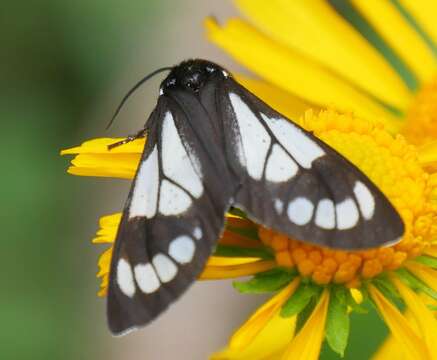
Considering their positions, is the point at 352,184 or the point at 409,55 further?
the point at 409,55

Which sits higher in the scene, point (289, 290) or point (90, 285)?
point (90, 285)

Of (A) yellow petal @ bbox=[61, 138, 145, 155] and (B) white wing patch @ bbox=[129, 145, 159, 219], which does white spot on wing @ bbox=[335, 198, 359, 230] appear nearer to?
(B) white wing patch @ bbox=[129, 145, 159, 219]

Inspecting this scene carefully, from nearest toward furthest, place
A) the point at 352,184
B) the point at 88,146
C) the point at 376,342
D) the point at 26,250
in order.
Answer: the point at 352,184, the point at 88,146, the point at 376,342, the point at 26,250

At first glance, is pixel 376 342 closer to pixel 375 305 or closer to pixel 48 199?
pixel 375 305

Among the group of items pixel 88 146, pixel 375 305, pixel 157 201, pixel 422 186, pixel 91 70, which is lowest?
pixel 375 305

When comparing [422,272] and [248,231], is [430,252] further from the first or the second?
[248,231]

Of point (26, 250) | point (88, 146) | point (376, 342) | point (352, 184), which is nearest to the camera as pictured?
point (352, 184)

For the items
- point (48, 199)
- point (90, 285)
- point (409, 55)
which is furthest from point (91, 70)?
point (409, 55)

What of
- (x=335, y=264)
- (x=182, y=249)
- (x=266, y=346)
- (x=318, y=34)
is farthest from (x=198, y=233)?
(x=318, y=34)
